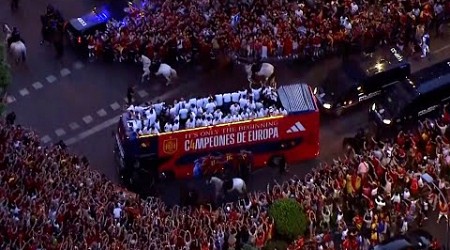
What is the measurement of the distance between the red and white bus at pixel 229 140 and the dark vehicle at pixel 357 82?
2541 millimetres

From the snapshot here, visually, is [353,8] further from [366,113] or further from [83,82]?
[83,82]

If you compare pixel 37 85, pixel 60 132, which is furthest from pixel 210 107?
pixel 37 85

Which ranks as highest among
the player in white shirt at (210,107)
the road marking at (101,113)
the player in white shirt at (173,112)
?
the road marking at (101,113)

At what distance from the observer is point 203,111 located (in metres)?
46.0

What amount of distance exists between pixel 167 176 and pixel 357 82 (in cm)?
938

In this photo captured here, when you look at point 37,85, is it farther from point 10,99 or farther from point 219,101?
point 219,101

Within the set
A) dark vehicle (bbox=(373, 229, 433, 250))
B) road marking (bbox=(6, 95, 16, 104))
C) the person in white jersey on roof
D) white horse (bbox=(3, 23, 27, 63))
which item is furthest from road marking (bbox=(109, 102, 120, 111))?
dark vehicle (bbox=(373, 229, 433, 250))

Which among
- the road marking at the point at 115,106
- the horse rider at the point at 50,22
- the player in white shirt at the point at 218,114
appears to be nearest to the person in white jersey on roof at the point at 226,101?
the player in white shirt at the point at 218,114

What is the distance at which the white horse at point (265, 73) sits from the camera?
167 feet

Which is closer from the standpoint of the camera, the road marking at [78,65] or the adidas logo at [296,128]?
the adidas logo at [296,128]

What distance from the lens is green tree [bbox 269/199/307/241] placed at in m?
41.8

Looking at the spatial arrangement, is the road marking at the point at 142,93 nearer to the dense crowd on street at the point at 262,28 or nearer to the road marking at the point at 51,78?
the dense crowd on street at the point at 262,28

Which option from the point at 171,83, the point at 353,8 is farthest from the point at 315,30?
the point at 171,83

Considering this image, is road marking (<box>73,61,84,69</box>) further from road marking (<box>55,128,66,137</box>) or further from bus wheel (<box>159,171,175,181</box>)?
bus wheel (<box>159,171,175,181</box>)
